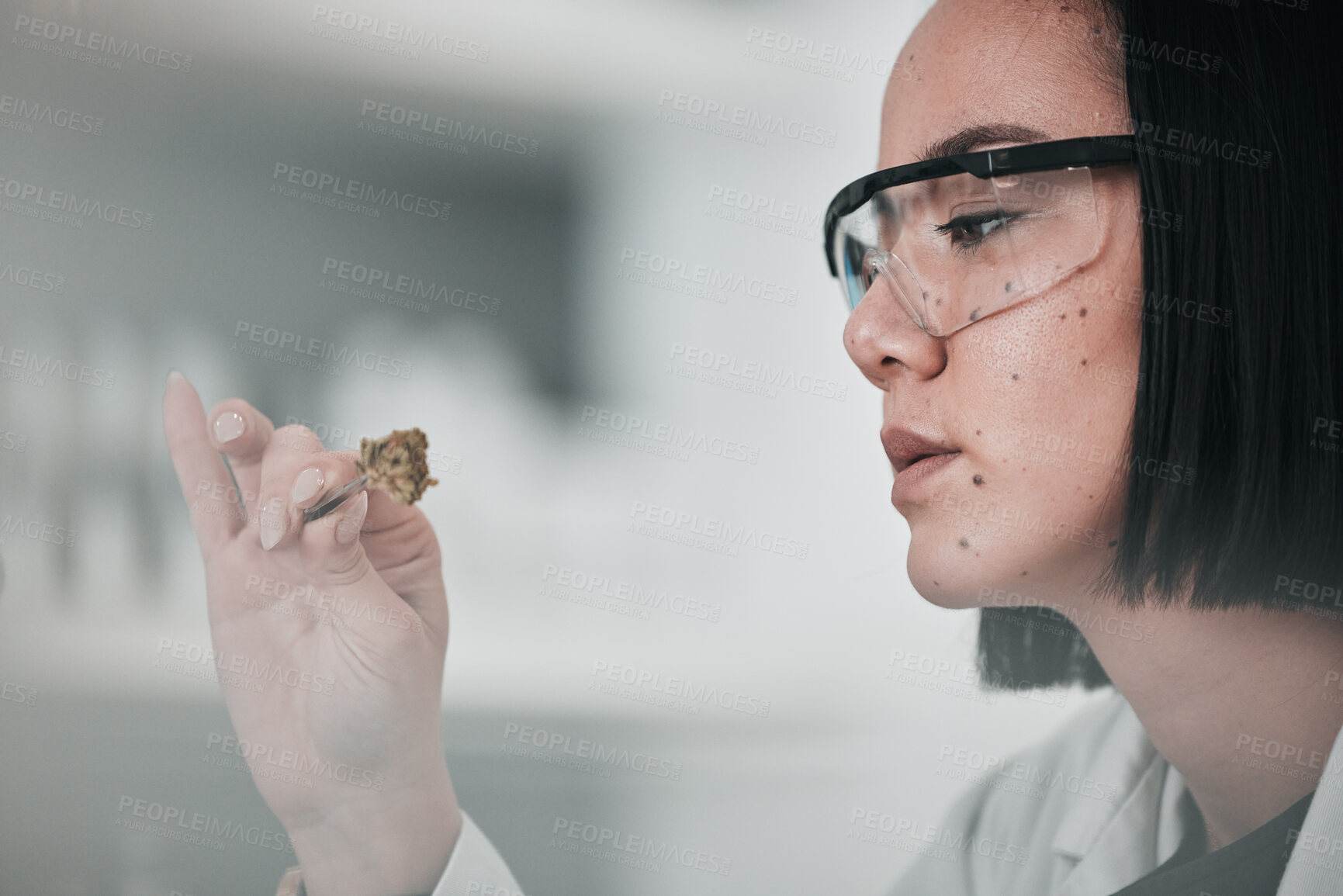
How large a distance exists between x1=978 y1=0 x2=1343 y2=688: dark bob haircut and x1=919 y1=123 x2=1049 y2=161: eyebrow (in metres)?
0.06

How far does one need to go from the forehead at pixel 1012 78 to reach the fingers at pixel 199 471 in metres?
0.53

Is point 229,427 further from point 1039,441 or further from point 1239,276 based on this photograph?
point 1239,276

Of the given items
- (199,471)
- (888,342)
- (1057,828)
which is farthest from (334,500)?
(1057,828)

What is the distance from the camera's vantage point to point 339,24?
121cm

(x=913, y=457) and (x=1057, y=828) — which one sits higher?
(x=913, y=457)

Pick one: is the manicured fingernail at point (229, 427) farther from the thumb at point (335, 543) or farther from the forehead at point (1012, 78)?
the forehead at point (1012, 78)

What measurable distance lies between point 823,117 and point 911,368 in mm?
1035

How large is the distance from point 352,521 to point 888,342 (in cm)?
37

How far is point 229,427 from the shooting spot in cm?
51

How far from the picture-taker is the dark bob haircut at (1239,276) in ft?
1.41

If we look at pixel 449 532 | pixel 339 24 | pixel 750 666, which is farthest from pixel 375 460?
pixel 339 24

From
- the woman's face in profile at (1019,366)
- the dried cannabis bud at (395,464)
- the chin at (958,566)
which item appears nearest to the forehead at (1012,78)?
the woman's face in profile at (1019,366)

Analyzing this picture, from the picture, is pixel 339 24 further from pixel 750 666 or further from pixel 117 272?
pixel 750 666

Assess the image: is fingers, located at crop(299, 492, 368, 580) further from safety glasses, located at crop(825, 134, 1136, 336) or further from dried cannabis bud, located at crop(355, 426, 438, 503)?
safety glasses, located at crop(825, 134, 1136, 336)
